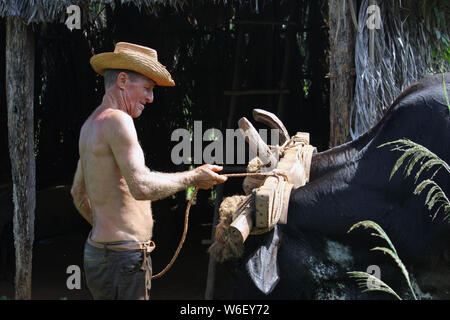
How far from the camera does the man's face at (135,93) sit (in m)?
2.76

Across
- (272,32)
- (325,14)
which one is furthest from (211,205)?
(325,14)

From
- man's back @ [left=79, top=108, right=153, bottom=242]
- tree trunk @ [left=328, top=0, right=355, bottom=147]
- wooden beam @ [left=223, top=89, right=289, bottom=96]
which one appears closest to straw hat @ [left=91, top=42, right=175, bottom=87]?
man's back @ [left=79, top=108, right=153, bottom=242]

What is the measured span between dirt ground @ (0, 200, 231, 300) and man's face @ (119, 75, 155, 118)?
127 inches

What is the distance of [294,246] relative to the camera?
106 inches

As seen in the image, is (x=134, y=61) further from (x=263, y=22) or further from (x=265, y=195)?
(x=263, y=22)

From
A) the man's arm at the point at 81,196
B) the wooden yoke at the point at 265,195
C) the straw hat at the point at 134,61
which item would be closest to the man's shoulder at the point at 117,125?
the straw hat at the point at 134,61

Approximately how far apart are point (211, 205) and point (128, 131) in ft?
19.2

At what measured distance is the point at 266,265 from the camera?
2498 mm

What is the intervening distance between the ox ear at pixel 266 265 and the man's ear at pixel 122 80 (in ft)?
3.06

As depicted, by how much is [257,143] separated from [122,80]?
2.45 feet

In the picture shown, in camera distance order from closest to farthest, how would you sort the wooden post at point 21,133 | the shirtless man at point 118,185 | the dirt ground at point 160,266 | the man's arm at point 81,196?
the shirtless man at point 118,185
the man's arm at point 81,196
the wooden post at point 21,133
the dirt ground at point 160,266

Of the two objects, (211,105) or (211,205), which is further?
(211,205)

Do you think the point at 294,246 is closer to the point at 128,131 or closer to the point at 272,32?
the point at 128,131

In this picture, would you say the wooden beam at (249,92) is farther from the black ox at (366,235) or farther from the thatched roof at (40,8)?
the black ox at (366,235)
